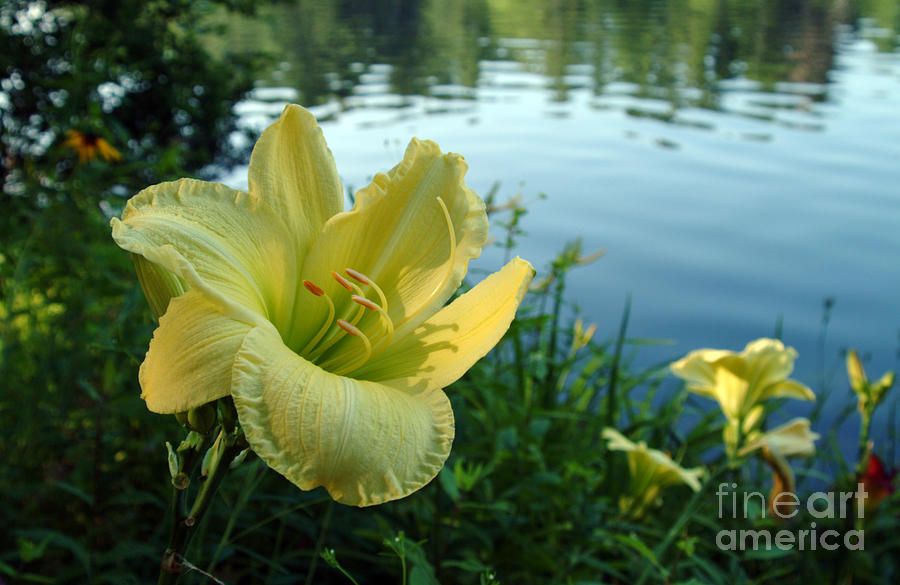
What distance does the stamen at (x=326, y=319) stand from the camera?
3.19ft

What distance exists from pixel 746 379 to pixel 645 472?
431mm

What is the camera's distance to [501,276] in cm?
102

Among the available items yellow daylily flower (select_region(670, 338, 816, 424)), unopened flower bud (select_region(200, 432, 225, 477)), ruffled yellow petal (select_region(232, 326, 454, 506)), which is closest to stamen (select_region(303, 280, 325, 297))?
ruffled yellow petal (select_region(232, 326, 454, 506))

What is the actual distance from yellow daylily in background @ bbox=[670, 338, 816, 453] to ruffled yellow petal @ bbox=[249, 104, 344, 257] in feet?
4.69

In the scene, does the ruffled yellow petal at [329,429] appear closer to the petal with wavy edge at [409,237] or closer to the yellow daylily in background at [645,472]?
the petal with wavy edge at [409,237]

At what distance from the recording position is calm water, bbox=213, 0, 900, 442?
246 inches

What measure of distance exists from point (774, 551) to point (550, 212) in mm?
6670

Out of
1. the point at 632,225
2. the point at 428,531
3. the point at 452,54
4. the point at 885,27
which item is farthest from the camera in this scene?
the point at 885,27

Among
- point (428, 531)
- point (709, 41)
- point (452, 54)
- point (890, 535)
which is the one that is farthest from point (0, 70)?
point (709, 41)

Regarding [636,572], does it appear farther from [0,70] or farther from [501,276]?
[0,70]

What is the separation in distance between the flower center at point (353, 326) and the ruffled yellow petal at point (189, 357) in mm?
170

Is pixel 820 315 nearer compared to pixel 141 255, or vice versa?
pixel 141 255

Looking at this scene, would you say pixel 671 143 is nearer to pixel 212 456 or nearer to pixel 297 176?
pixel 297 176

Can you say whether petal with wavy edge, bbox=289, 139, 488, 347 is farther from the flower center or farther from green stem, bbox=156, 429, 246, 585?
green stem, bbox=156, 429, 246, 585
